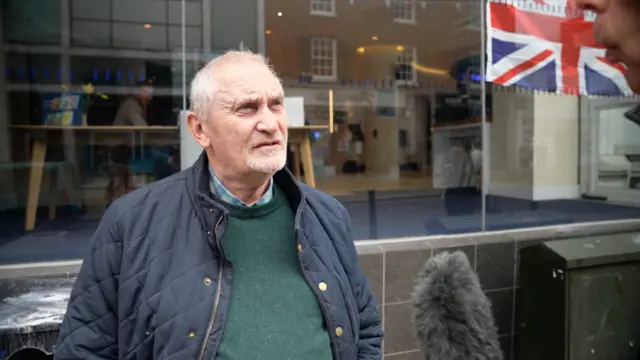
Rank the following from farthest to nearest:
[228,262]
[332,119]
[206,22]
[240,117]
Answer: [332,119] → [206,22] → [240,117] → [228,262]

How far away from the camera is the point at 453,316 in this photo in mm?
3271

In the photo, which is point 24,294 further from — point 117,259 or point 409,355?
point 409,355

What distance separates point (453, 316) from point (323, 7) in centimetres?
401

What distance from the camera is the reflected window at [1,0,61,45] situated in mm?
4793

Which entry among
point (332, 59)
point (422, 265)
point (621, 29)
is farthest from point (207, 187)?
point (332, 59)

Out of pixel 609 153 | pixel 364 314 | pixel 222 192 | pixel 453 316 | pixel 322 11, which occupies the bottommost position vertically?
pixel 453 316

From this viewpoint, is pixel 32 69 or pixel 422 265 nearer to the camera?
pixel 422 265

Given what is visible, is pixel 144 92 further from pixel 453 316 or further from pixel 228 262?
pixel 228 262

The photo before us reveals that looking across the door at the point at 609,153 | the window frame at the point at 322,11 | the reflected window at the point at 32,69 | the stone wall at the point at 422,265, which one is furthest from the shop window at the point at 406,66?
the reflected window at the point at 32,69

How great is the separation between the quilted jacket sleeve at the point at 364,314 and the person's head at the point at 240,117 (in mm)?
497

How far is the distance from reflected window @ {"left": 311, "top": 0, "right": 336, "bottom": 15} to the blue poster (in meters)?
2.68

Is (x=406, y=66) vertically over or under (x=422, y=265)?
over

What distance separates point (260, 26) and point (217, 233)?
4015mm

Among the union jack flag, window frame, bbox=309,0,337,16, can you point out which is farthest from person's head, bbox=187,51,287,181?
window frame, bbox=309,0,337,16
